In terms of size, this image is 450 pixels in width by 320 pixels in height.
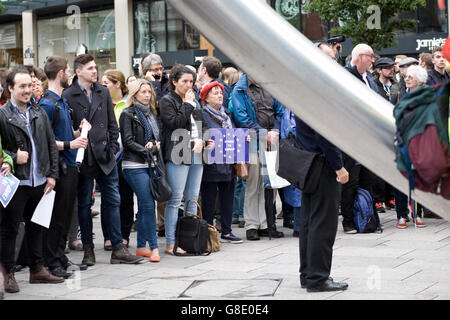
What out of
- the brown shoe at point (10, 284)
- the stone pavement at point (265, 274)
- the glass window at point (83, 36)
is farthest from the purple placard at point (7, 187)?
the glass window at point (83, 36)

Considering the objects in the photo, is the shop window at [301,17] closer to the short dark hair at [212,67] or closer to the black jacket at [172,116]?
the short dark hair at [212,67]

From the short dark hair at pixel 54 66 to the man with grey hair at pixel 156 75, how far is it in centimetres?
216

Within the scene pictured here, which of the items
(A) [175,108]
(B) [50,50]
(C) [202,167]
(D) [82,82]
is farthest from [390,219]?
(B) [50,50]

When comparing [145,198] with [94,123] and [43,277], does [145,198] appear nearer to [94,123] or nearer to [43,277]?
[94,123]

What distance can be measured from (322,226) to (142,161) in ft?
8.44

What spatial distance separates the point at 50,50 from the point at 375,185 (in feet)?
110

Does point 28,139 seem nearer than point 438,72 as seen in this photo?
Yes

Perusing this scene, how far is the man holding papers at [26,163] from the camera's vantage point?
6.21 metres

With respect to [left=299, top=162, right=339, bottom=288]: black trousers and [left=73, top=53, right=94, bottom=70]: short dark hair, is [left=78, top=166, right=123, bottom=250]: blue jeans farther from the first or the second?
[left=299, top=162, right=339, bottom=288]: black trousers

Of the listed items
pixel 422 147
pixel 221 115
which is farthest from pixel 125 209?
pixel 422 147

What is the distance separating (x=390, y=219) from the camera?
10.3 meters

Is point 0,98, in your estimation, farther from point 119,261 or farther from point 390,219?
point 390,219

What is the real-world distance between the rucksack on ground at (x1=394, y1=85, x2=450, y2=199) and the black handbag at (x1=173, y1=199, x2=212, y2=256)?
260 inches

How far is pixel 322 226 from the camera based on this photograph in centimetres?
571
